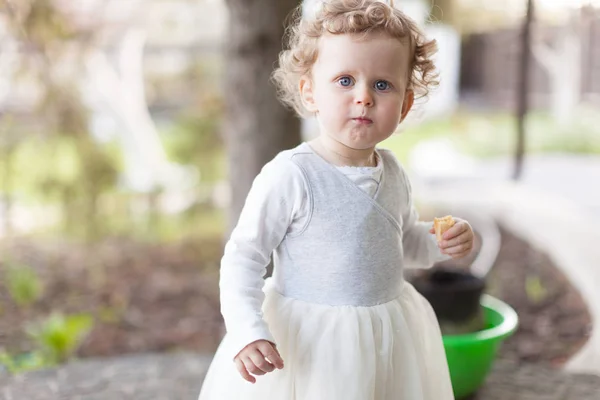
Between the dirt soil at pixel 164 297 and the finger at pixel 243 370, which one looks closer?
the finger at pixel 243 370

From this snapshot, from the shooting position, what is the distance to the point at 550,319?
374cm

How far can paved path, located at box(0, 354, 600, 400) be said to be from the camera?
2.53m

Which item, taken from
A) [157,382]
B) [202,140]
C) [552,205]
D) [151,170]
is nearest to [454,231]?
[157,382]

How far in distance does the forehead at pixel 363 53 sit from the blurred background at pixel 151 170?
109 cm

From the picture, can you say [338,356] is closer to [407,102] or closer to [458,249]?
[458,249]

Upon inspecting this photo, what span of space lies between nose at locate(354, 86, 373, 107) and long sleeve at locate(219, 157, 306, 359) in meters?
0.18

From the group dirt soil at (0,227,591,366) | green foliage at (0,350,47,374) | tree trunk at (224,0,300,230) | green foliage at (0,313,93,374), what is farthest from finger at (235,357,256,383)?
dirt soil at (0,227,591,366)

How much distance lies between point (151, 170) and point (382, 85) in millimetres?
4202

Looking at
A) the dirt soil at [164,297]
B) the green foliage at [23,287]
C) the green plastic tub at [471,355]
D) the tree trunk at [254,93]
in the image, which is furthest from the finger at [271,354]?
the green foliage at [23,287]

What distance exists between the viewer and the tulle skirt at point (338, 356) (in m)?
1.39

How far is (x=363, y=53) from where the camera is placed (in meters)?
1.37

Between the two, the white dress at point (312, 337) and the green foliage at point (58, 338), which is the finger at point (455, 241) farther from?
the green foliage at point (58, 338)

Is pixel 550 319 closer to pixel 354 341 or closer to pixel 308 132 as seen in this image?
pixel 354 341

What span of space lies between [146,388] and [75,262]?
7.18 feet
